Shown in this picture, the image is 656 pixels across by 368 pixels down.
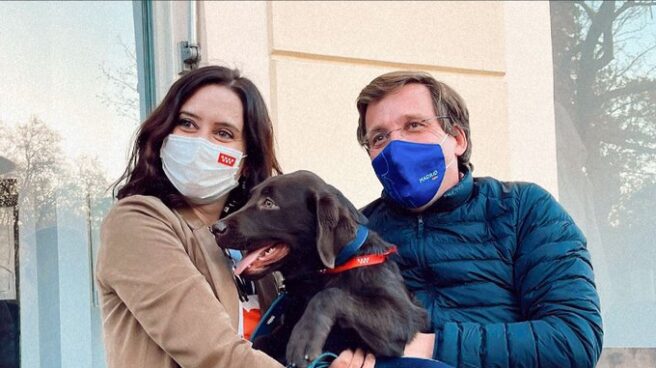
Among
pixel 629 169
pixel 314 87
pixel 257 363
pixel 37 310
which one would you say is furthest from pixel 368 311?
pixel 629 169

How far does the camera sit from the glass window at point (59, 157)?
397cm

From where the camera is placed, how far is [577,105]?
17.0 feet

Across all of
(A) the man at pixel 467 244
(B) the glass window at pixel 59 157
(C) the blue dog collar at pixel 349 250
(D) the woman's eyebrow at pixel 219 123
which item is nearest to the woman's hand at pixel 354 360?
(A) the man at pixel 467 244

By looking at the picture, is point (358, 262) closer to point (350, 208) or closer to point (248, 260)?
point (350, 208)

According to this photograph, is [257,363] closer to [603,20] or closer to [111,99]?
[111,99]

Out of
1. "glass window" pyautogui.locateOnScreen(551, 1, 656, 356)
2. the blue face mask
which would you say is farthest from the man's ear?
"glass window" pyautogui.locateOnScreen(551, 1, 656, 356)

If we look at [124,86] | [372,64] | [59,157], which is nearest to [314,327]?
[59,157]

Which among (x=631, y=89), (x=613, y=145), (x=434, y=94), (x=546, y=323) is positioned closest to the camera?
(x=546, y=323)

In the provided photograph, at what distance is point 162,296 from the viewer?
90.6 inches

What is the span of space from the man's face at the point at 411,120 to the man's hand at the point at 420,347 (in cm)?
49

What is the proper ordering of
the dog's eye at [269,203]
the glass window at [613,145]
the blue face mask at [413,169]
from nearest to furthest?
the dog's eye at [269,203] < the blue face mask at [413,169] < the glass window at [613,145]

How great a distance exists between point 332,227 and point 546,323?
65 centimetres

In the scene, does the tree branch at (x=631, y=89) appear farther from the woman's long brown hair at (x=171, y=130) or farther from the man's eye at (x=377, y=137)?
the woman's long brown hair at (x=171, y=130)

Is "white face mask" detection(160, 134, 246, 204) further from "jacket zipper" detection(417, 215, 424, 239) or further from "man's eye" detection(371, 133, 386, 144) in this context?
"jacket zipper" detection(417, 215, 424, 239)
